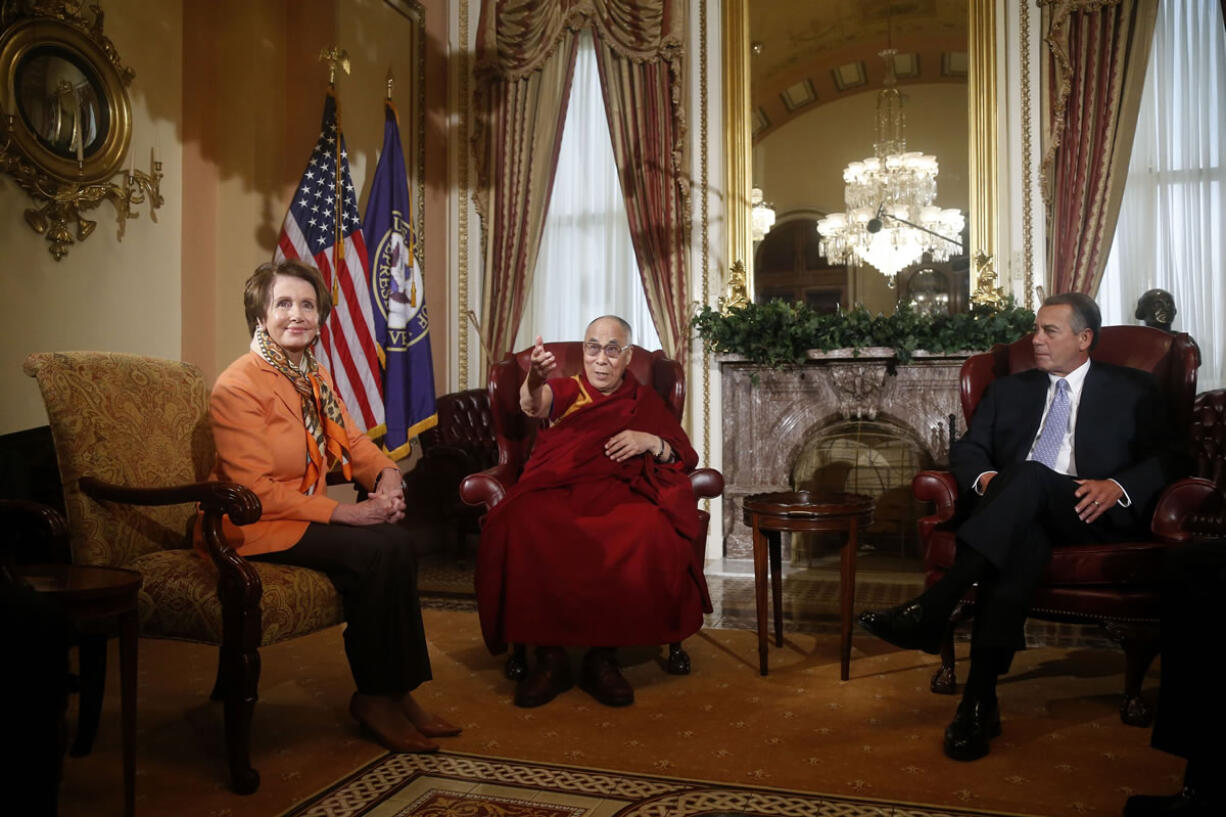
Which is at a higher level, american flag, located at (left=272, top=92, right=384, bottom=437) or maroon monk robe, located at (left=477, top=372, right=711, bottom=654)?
american flag, located at (left=272, top=92, right=384, bottom=437)

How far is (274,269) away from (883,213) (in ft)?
14.2

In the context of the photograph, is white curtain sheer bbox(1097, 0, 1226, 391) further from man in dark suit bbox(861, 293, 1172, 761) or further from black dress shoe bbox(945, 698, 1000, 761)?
black dress shoe bbox(945, 698, 1000, 761)

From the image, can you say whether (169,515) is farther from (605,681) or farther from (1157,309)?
(1157,309)

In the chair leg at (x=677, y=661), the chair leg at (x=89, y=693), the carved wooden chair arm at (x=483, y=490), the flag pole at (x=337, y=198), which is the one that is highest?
the flag pole at (x=337, y=198)

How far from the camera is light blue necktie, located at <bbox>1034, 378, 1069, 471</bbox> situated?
3.17 meters

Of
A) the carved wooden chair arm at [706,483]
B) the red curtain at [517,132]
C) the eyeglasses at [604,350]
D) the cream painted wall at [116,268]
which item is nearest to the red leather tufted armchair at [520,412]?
the carved wooden chair arm at [706,483]

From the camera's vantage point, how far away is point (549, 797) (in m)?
2.28

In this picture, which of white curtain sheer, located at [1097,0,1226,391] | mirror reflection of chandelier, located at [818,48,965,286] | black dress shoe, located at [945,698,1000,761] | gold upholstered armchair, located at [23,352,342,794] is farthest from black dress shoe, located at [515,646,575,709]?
white curtain sheer, located at [1097,0,1226,391]

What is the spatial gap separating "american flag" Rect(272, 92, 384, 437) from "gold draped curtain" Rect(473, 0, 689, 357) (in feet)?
4.86

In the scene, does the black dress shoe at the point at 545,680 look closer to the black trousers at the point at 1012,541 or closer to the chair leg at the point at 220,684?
the chair leg at the point at 220,684

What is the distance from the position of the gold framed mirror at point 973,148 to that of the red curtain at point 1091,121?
1.12 feet

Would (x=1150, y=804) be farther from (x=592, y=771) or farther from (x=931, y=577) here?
(x=592, y=771)

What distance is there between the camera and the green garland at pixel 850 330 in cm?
546

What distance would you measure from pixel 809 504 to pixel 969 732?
96cm
